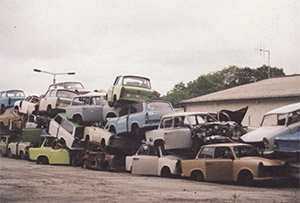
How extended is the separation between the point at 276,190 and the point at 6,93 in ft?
75.8

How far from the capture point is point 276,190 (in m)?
11.0

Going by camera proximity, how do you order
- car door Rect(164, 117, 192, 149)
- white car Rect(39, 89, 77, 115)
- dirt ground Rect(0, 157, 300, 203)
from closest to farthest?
dirt ground Rect(0, 157, 300, 203)
car door Rect(164, 117, 192, 149)
white car Rect(39, 89, 77, 115)

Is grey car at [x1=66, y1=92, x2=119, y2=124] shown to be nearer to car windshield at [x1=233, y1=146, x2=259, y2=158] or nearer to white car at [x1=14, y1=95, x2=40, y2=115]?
white car at [x1=14, y1=95, x2=40, y2=115]

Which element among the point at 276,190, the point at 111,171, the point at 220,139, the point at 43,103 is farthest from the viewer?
the point at 43,103

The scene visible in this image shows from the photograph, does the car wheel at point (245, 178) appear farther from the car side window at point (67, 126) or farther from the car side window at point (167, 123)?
the car side window at point (67, 126)

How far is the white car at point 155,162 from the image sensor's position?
48.5 feet

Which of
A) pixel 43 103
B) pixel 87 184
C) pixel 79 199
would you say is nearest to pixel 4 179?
pixel 87 184

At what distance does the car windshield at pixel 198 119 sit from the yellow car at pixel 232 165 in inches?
61.3

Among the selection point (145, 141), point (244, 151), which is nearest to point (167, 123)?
point (145, 141)

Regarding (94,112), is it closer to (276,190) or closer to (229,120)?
(229,120)

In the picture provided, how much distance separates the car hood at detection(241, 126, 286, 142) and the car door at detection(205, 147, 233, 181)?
115cm

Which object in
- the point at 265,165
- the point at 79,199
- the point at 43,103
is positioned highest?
the point at 43,103

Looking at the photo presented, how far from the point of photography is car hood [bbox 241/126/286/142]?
12938 millimetres

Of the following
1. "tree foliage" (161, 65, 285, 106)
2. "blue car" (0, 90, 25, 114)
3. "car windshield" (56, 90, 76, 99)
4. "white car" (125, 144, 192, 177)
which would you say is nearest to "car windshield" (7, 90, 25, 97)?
"blue car" (0, 90, 25, 114)
